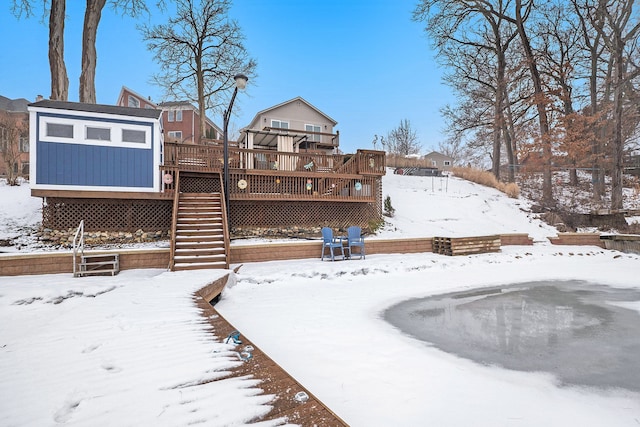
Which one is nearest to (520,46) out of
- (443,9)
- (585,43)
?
(585,43)

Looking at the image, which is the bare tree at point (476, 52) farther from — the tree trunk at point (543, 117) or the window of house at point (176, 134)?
the window of house at point (176, 134)

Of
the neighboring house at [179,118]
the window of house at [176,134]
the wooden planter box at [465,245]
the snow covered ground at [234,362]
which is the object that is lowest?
the snow covered ground at [234,362]

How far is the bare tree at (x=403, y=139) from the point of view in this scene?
1937 inches

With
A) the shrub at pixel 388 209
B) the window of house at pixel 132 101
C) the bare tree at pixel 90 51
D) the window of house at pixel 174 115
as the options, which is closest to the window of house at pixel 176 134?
the window of house at pixel 174 115

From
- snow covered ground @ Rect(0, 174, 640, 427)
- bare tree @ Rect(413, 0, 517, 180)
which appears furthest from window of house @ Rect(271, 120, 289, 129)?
snow covered ground @ Rect(0, 174, 640, 427)

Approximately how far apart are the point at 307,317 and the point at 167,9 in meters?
20.7

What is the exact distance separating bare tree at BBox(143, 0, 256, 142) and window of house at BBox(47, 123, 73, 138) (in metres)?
9.02

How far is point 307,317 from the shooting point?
489cm

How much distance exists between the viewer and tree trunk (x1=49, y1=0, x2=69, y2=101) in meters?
13.1

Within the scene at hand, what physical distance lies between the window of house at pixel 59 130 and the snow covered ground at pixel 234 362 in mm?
4616

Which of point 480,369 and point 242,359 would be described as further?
point 480,369

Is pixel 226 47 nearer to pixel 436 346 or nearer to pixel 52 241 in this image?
pixel 52 241

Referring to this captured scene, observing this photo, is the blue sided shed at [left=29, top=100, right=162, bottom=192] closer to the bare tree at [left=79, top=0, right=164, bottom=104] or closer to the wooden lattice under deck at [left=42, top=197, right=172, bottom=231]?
the wooden lattice under deck at [left=42, top=197, right=172, bottom=231]

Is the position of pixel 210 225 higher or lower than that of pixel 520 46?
lower
